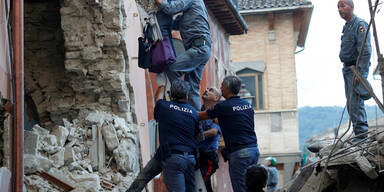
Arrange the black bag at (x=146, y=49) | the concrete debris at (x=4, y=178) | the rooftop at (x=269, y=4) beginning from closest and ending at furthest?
the concrete debris at (x=4, y=178) < the black bag at (x=146, y=49) < the rooftop at (x=269, y=4)

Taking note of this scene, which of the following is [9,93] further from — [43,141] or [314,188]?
[314,188]

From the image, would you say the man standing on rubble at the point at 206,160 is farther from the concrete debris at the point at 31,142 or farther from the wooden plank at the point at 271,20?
the wooden plank at the point at 271,20

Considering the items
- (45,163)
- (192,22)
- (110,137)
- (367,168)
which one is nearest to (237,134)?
(367,168)

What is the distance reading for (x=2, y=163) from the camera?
6652mm

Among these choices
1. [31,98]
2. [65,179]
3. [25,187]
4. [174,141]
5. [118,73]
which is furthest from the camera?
[31,98]

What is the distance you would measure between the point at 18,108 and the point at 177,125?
1697 mm

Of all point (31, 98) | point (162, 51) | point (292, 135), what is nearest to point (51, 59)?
point (31, 98)

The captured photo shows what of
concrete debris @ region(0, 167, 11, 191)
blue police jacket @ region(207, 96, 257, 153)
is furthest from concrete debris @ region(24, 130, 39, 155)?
blue police jacket @ region(207, 96, 257, 153)

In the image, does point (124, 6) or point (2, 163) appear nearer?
point (2, 163)

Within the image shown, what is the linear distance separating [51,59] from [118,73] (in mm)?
1805

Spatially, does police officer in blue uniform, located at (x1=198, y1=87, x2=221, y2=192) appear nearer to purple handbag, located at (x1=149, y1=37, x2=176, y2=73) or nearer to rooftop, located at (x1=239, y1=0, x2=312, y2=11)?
purple handbag, located at (x1=149, y1=37, x2=176, y2=73)

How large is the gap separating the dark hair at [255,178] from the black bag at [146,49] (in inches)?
92.7

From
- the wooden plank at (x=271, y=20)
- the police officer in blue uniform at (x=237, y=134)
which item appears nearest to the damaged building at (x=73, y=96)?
the police officer in blue uniform at (x=237, y=134)

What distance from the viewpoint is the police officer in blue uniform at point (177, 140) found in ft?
20.9
